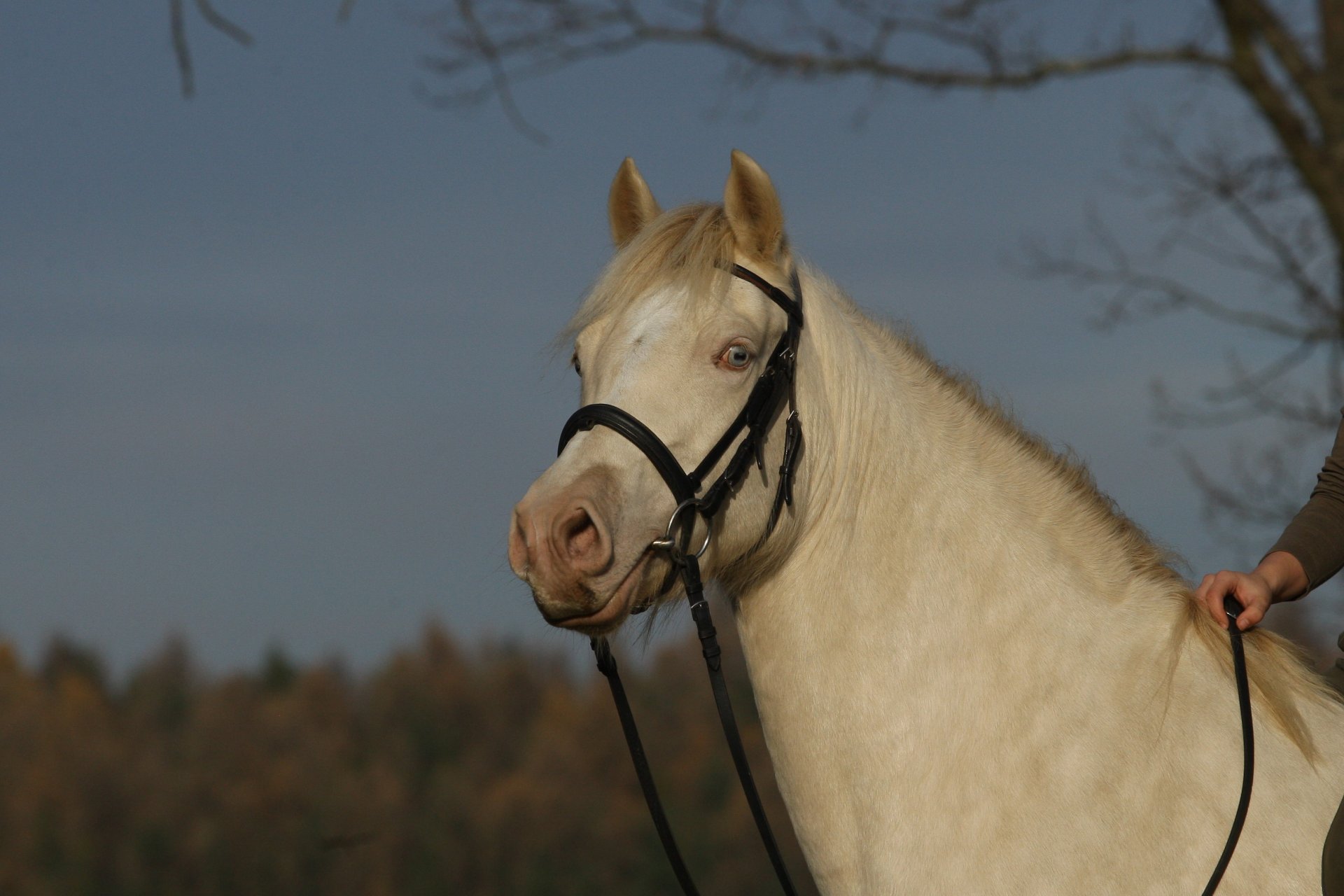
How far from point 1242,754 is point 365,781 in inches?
385

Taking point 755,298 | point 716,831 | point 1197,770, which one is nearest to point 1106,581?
point 1197,770

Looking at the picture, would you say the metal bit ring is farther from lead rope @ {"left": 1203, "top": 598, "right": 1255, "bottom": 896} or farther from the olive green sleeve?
the olive green sleeve

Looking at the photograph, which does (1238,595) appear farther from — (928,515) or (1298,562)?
(928,515)

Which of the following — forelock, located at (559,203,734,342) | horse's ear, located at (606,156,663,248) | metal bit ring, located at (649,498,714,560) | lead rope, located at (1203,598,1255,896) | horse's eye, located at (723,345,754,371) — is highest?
horse's ear, located at (606,156,663,248)

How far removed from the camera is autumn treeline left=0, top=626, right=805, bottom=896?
8.85 m

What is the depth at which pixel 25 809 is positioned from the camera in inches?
334

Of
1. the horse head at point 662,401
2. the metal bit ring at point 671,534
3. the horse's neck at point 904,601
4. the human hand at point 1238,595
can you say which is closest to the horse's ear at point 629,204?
the horse head at point 662,401

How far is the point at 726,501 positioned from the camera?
2.48 m

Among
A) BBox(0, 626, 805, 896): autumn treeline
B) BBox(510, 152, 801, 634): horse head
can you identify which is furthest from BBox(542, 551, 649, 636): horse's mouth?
BBox(0, 626, 805, 896): autumn treeline

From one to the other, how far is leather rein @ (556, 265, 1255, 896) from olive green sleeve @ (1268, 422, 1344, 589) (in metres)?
0.25

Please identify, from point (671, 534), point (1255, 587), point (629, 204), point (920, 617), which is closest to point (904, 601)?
point (920, 617)

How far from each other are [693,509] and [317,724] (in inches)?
384

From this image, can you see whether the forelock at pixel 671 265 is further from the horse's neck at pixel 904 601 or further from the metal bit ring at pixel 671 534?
the metal bit ring at pixel 671 534

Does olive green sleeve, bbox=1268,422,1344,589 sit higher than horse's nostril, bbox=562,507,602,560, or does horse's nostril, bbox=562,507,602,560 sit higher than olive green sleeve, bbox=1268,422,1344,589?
horse's nostril, bbox=562,507,602,560
